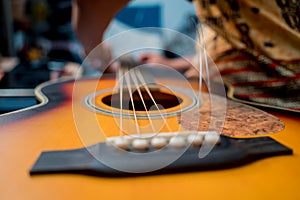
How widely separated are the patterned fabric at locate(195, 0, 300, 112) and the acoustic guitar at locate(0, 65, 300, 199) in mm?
68

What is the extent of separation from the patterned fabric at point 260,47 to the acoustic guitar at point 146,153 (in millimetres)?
68

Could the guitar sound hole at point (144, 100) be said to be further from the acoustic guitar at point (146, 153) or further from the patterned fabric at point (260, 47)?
the patterned fabric at point (260, 47)

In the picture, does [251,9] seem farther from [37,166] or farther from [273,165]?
[37,166]

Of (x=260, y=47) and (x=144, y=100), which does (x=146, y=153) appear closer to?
(x=144, y=100)

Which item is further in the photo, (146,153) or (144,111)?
(144,111)

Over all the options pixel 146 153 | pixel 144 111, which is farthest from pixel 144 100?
pixel 146 153

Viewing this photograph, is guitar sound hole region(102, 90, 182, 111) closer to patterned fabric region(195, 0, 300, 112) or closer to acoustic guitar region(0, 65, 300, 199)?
acoustic guitar region(0, 65, 300, 199)

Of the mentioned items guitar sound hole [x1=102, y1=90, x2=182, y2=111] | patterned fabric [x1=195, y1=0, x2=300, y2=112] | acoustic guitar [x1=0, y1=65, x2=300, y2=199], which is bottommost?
acoustic guitar [x1=0, y1=65, x2=300, y2=199]

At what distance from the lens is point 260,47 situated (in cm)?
56

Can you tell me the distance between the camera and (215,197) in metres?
0.26

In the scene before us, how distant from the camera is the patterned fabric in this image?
534 millimetres

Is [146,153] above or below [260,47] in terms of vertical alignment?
below

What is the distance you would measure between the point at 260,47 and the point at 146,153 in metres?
0.35

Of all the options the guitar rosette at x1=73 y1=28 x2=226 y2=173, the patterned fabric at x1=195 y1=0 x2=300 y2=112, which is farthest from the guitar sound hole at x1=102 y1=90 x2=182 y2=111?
the patterned fabric at x1=195 y1=0 x2=300 y2=112
